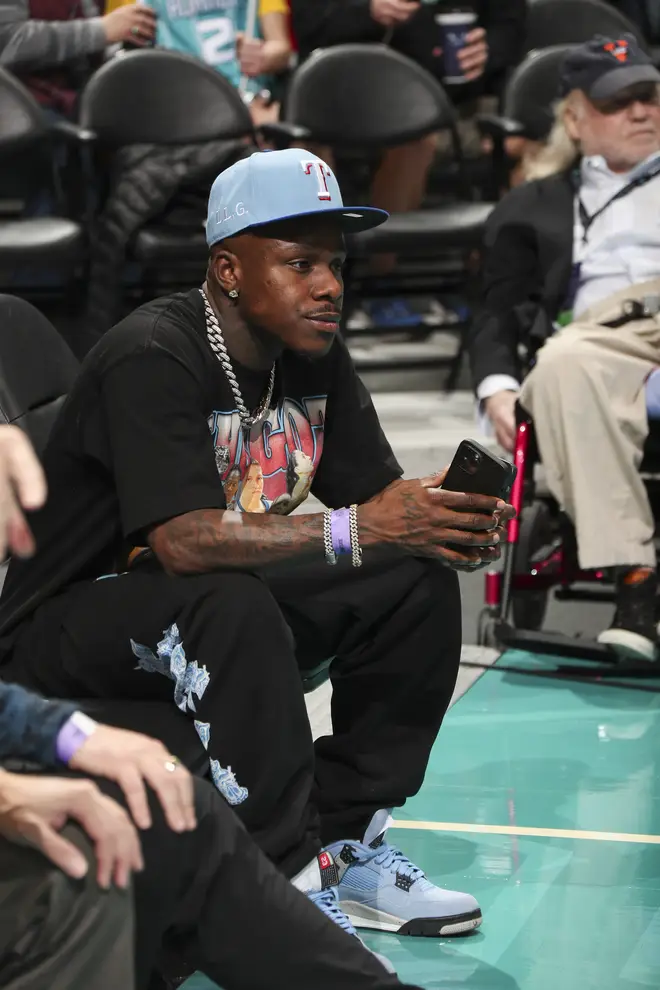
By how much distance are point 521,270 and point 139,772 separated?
8.91ft

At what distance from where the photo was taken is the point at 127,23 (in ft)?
16.4

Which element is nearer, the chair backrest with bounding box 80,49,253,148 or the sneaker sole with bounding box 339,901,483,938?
the sneaker sole with bounding box 339,901,483,938

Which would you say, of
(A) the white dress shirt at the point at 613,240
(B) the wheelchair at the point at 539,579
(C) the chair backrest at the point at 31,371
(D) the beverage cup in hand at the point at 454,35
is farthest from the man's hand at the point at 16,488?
(D) the beverage cup in hand at the point at 454,35

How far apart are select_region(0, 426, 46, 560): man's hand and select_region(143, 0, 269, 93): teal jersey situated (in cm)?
399

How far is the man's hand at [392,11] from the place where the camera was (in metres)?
5.25

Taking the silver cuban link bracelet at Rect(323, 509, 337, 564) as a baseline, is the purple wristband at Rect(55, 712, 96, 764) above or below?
above

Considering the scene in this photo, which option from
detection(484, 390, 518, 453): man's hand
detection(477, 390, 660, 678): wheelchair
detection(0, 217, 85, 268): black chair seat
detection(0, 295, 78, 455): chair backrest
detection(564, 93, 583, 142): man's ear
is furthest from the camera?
detection(0, 217, 85, 268): black chair seat

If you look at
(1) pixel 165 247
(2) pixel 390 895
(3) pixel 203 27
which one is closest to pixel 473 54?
(3) pixel 203 27

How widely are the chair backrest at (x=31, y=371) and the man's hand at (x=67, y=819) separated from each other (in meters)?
1.14

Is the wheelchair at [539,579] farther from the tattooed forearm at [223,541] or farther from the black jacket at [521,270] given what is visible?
the tattooed forearm at [223,541]

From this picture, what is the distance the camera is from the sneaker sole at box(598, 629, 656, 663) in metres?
3.51

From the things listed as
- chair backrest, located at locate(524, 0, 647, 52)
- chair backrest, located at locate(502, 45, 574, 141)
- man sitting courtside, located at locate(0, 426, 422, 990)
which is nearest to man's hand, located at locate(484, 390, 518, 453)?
chair backrest, located at locate(502, 45, 574, 141)

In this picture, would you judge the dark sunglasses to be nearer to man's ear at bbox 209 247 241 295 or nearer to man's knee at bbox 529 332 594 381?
man's knee at bbox 529 332 594 381

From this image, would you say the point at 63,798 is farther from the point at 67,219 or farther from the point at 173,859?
the point at 67,219
